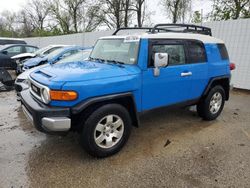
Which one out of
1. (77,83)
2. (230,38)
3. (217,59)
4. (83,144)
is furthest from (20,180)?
(230,38)

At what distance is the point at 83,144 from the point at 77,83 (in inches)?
33.5

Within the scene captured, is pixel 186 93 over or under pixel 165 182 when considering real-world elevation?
over

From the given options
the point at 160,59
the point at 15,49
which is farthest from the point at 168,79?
the point at 15,49

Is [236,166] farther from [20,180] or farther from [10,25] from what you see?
[10,25]

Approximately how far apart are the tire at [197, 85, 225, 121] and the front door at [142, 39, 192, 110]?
576mm

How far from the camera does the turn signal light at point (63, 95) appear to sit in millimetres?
2824

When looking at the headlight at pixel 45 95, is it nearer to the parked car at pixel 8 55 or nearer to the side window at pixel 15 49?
the parked car at pixel 8 55

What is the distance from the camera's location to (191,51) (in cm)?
424

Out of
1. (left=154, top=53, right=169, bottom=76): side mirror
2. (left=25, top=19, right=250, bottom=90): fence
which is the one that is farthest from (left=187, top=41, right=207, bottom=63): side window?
(left=25, top=19, right=250, bottom=90): fence

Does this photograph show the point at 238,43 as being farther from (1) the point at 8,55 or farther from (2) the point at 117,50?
(1) the point at 8,55

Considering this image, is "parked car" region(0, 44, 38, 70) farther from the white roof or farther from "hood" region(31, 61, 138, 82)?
the white roof

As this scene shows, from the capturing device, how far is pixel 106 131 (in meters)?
3.26

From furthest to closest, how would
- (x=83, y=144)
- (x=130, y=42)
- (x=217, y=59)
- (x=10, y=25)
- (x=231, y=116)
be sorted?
(x=10, y=25)
(x=231, y=116)
(x=217, y=59)
(x=130, y=42)
(x=83, y=144)

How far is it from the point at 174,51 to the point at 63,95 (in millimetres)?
2167
